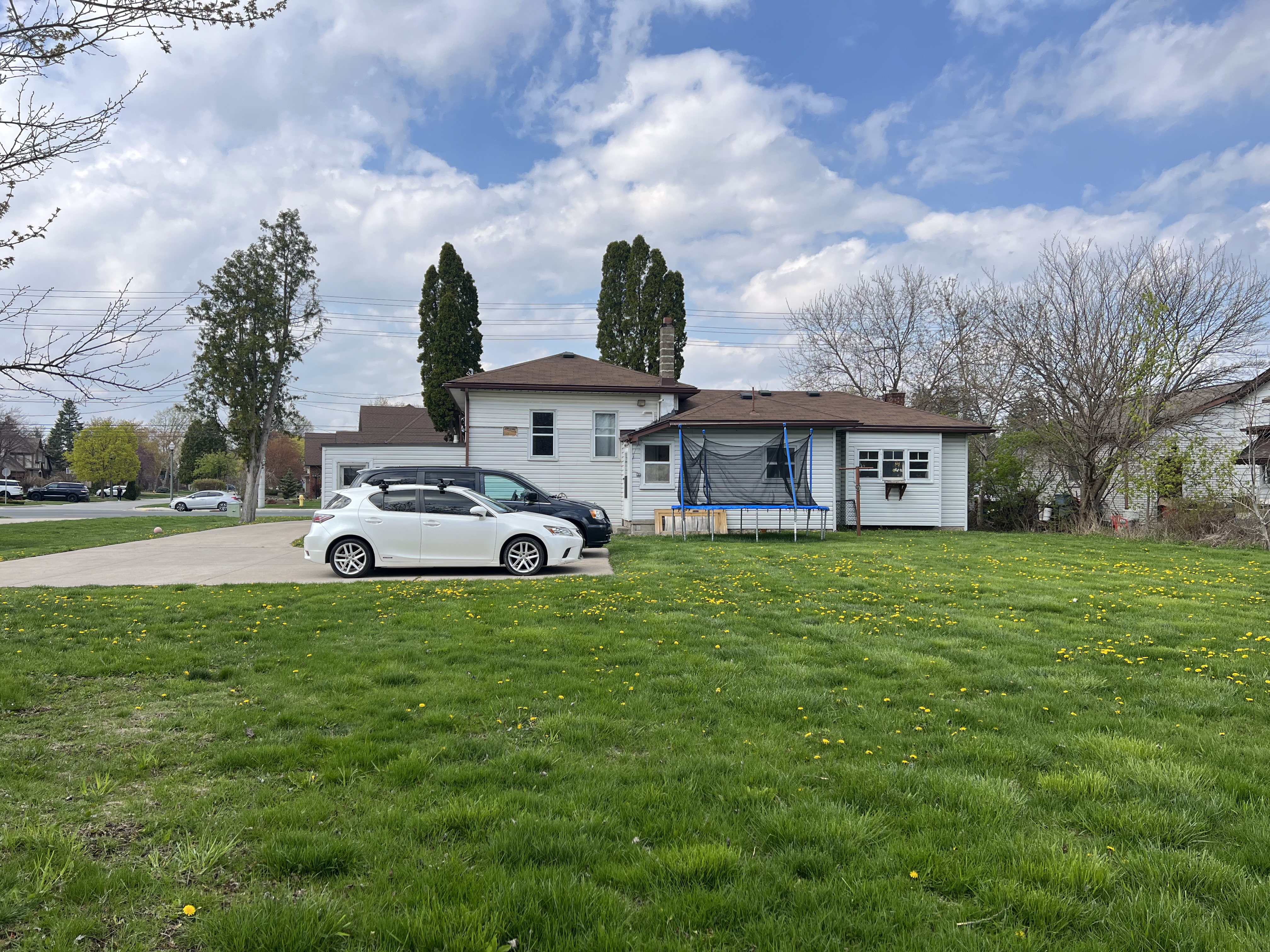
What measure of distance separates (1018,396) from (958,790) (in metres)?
24.2

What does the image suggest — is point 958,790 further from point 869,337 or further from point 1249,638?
point 869,337

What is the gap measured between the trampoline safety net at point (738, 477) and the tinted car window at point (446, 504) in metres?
7.02

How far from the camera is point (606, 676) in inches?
200

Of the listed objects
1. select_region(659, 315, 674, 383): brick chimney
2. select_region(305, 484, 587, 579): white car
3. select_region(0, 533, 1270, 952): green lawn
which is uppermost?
select_region(659, 315, 674, 383): brick chimney

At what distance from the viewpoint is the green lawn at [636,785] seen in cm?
227

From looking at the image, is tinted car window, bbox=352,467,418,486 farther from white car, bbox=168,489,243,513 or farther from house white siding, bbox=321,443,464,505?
white car, bbox=168,489,243,513

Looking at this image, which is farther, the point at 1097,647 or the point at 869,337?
the point at 869,337

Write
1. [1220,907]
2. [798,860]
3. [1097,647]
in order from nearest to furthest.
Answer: [1220,907], [798,860], [1097,647]

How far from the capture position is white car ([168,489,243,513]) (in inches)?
1588

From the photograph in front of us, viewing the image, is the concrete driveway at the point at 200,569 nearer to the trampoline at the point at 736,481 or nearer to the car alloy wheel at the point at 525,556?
the car alloy wheel at the point at 525,556

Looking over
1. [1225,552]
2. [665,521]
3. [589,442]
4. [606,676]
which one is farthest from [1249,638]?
[589,442]

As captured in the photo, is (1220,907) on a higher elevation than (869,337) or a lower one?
lower

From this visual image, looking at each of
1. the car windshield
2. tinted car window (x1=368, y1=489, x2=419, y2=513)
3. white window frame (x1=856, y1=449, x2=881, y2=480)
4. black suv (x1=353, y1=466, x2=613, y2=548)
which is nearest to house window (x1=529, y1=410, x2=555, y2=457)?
black suv (x1=353, y1=466, x2=613, y2=548)

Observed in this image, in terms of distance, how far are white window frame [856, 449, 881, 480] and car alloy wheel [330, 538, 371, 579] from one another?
14907mm
